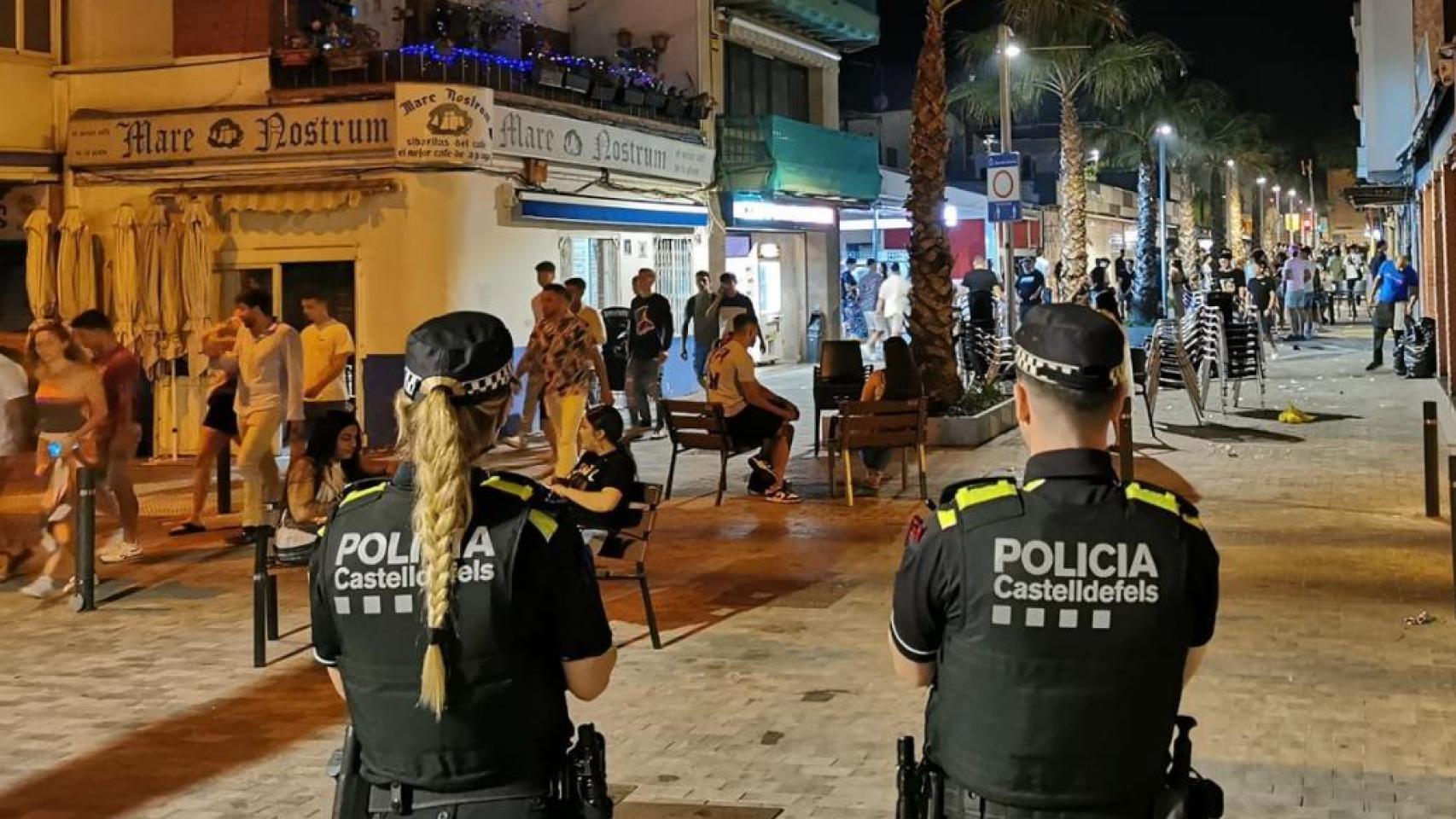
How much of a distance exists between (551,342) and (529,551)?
1168cm

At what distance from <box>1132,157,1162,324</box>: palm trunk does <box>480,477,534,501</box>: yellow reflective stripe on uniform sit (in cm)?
3458

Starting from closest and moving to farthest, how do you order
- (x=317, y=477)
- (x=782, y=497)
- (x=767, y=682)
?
(x=767, y=682) → (x=317, y=477) → (x=782, y=497)

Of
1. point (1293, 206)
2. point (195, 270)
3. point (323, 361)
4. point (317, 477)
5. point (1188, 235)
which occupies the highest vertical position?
point (1293, 206)

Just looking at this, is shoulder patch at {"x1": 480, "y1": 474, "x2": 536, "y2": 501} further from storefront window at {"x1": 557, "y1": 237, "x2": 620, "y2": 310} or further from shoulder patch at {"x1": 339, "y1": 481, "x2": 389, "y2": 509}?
storefront window at {"x1": 557, "y1": 237, "x2": 620, "y2": 310}

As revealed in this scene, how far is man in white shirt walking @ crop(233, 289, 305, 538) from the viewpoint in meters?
12.0

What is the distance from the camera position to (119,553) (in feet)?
38.2

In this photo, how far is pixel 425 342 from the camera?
3412 millimetres

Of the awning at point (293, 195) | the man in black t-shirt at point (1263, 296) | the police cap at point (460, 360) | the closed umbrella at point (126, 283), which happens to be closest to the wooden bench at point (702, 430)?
the awning at point (293, 195)

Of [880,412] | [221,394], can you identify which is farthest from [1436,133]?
[221,394]

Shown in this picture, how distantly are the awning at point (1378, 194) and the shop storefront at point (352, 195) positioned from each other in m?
20.9

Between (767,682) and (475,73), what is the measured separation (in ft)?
36.9

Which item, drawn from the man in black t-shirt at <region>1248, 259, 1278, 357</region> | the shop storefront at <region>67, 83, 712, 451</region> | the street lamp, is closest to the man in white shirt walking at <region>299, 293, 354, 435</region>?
the shop storefront at <region>67, 83, 712, 451</region>

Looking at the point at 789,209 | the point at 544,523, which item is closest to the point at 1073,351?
the point at 544,523

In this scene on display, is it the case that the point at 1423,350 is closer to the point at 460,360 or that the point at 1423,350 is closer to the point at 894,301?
the point at 894,301
